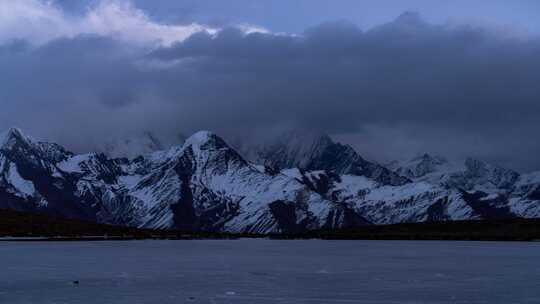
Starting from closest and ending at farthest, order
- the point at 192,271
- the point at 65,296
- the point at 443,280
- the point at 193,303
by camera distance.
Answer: the point at 193,303, the point at 65,296, the point at 443,280, the point at 192,271

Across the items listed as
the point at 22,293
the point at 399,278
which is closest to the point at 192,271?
the point at 399,278

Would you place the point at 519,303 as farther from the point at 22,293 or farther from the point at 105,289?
the point at 22,293

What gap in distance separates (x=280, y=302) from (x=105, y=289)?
17.9 metres

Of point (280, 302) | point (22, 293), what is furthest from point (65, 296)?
point (280, 302)

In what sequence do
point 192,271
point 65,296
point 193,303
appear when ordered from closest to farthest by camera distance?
point 193,303 → point 65,296 → point 192,271

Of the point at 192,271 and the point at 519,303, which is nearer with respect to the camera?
the point at 519,303

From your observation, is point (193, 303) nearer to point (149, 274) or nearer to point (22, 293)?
point (22, 293)

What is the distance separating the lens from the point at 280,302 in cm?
6072

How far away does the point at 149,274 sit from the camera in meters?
90.6

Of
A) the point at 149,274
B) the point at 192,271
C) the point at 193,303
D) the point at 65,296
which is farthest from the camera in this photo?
the point at 192,271

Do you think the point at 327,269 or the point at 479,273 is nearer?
the point at 479,273

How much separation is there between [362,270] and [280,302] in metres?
40.2

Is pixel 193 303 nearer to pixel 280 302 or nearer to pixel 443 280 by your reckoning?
pixel 280 302

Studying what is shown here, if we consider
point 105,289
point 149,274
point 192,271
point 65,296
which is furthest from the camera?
point 192,271
